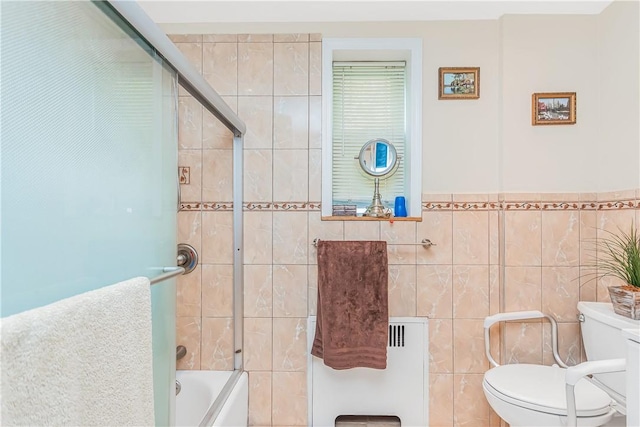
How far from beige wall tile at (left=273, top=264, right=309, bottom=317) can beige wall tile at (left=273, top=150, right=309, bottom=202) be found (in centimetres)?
36

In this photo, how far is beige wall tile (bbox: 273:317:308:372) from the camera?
1.89 metres

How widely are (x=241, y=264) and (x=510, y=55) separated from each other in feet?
5.69

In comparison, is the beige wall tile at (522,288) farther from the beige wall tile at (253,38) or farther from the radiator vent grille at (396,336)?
the beige wall tile at (253,38)

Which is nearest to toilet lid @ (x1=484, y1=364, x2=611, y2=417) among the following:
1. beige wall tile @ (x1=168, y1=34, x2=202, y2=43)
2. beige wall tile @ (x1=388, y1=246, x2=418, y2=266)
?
beige wall tile @ (x1=388, y1=246, x2=418, y2=266)

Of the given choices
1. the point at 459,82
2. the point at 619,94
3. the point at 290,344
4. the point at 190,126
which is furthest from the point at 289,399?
the point at 619,94

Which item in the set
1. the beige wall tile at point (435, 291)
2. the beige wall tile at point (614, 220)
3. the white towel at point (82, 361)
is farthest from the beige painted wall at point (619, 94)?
the white towel at point (82, 361)

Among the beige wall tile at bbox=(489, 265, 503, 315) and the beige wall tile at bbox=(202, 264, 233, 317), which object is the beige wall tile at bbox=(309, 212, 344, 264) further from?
the beige wall tile at bbox=(489, 265, 503, 315)

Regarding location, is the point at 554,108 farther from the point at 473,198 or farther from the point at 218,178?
the point at 218,178

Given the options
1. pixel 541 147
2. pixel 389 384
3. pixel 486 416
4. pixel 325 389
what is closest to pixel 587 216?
pixel 541 147

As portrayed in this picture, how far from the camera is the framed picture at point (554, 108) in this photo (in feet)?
6.03

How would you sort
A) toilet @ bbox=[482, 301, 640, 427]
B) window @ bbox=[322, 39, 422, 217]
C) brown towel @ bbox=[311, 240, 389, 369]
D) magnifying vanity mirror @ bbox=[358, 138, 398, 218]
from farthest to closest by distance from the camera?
window @ bbox=[322, 39, 422, 217], magnifying vanity mirror @ bbox=[358, 138, 398, 218], brown towel @ bbox=[311, 240, 389, 369], toilet @ bbox=[482, 301, 640, 427]

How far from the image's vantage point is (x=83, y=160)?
0.66 metres

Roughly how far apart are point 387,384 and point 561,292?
989 millimetres

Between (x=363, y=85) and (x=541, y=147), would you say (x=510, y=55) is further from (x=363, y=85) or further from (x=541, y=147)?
(x=363, y=85)
